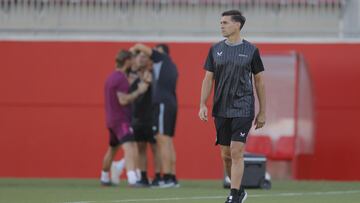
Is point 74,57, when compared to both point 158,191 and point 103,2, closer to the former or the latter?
point 103,2

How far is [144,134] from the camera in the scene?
49.4 feet

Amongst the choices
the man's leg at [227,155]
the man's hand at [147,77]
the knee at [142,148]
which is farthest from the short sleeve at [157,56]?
the man's leg at [227,155]

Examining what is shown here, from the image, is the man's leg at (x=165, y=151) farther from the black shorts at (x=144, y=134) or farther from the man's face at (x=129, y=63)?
the man's face at (x=129, y=63)

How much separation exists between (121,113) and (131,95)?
1.00 feet

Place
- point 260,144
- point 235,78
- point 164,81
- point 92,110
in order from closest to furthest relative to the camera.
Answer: point 235,78, point 164,81, point 260,144, point 92,110

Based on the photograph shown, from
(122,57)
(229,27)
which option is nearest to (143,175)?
(122,57)

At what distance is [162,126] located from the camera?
14.5m

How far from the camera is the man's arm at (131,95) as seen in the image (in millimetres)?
14711

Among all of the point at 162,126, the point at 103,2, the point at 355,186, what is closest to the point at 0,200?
the point at 162,126

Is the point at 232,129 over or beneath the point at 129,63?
over

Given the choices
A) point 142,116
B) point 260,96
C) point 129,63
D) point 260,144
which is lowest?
point 260,144

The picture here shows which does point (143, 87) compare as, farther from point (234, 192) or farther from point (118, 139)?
point (234, 192)

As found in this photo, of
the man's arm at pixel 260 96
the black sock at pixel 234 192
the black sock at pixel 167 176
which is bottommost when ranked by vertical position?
the black sock at pixel 167 176

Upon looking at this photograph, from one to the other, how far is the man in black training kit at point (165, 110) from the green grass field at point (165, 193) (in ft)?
1.31
